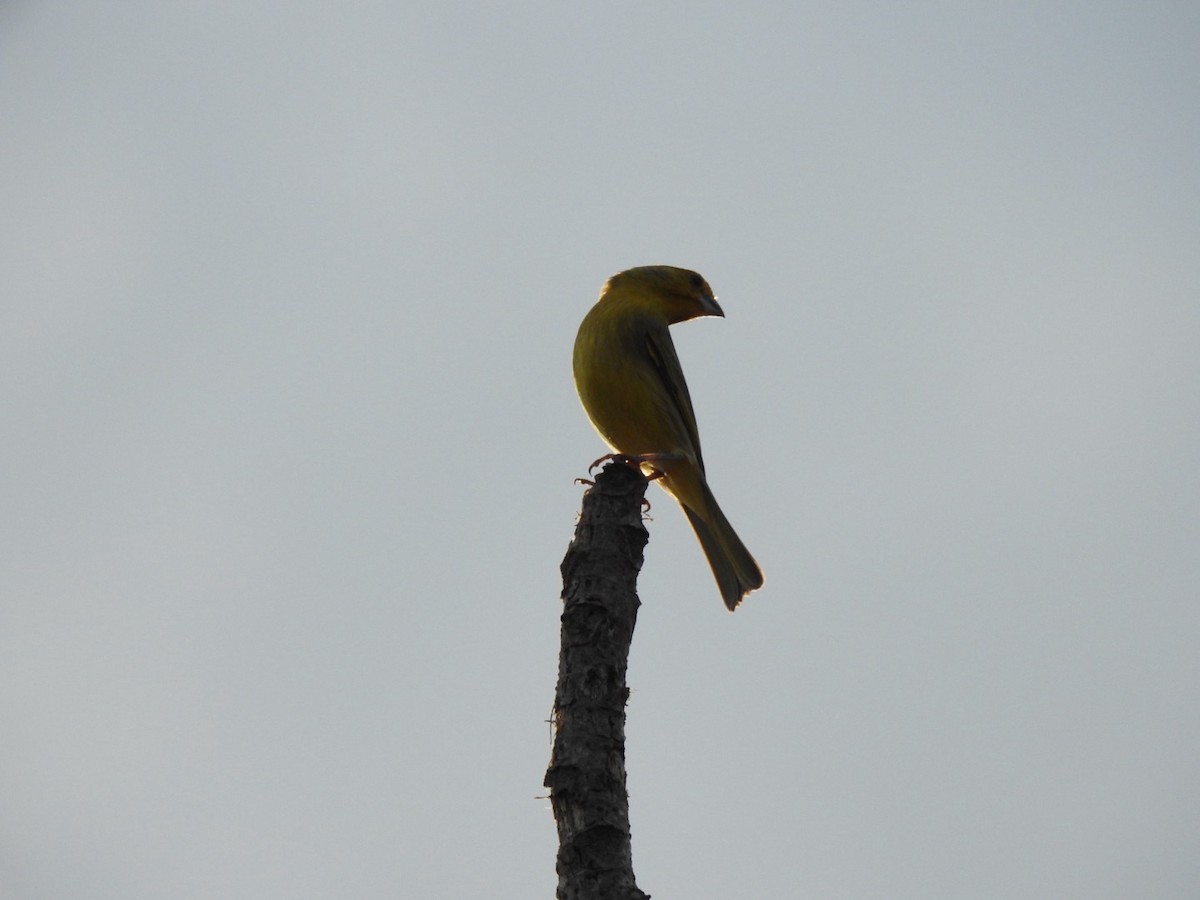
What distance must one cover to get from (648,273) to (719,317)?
687 millimetres

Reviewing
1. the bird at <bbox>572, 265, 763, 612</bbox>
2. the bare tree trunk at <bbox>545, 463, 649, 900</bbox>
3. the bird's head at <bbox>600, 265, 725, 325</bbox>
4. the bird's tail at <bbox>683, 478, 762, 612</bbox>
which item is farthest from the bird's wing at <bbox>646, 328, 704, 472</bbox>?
the bare tree trunk at <bbox>545, 463, 649, 900</bbox>

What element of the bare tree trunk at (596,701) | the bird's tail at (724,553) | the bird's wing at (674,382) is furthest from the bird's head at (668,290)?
the bare tree trunk at (596,701)

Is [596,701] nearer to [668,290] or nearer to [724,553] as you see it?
[724,553]

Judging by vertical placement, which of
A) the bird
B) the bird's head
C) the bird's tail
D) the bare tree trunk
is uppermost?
the bird's head

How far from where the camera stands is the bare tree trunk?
3730 mm

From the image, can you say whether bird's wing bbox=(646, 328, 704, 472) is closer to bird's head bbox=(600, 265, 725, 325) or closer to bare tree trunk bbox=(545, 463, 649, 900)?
bird's head bbox=(600, 265, 725, 325)

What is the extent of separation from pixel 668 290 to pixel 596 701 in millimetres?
4548

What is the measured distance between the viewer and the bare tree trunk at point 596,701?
3.73 metres

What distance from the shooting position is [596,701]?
13.1 feet

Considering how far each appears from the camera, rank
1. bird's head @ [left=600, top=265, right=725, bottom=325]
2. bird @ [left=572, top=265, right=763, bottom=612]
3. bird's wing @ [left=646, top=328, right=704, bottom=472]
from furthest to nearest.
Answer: bird's head @ [left=600, top=265, right=725, bottom=325]
bird's wing @ [left=646, top=328, right=704, bottom=472]
bird @ [left=572, top=265, right=763, bottom=612]

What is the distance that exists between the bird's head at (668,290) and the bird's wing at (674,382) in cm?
56

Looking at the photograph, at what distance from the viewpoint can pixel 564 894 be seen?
3709 mm

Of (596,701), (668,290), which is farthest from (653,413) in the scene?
(596,701)

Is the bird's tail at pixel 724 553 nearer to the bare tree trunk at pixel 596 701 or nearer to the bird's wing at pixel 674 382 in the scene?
the bird's wing at pixel 674 382
